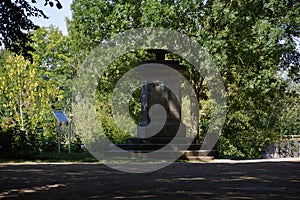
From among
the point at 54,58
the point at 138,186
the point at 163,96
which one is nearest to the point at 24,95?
the point at 163,96

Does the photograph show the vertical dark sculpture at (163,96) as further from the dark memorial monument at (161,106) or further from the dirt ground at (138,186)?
the dirt ground at (138,186)

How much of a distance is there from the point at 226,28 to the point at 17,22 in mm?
13656

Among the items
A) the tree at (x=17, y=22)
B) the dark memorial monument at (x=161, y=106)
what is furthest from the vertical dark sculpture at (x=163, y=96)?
the tree at (x=17, y=22)

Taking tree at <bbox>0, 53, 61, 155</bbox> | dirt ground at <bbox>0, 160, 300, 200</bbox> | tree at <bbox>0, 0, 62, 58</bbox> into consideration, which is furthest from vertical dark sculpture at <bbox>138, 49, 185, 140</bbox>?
tree at <bbox>0, 0, 62, 58</bbox>

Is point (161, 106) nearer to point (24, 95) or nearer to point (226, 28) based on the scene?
point (226, 28)

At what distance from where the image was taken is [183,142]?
18.8m

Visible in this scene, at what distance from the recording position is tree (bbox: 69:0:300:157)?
2075cm

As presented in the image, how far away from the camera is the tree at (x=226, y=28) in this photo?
2075cm

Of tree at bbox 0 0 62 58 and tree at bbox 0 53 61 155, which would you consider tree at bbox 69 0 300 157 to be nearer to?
tree at bbox 0 53 61 155

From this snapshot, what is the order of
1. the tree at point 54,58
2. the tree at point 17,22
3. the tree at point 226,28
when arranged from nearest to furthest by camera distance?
the tree at point 17,22, the tree at point 226,28, the tree at point 54,58

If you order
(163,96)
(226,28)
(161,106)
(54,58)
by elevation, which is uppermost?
(54,58)

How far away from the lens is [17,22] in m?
9.40

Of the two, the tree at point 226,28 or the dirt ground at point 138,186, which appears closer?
the dirt ground at point 138,186

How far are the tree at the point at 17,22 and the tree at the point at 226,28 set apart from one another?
38.5 ft
